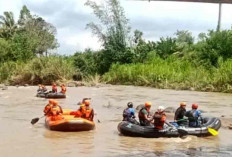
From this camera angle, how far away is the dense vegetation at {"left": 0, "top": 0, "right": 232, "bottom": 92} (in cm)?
3183

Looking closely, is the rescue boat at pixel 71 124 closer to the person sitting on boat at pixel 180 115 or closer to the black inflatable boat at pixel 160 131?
the black inflatable boat at pixel 160 131

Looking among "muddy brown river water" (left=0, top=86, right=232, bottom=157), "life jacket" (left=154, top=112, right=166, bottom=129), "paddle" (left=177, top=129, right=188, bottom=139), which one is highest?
"life jacket" (left=154, top=112, right=166, bottom=129)

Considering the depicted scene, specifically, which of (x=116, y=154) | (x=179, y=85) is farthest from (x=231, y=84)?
(x=116, y=154)

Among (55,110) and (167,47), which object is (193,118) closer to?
(55,110)

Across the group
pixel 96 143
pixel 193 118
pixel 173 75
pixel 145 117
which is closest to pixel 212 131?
pixel 193 118

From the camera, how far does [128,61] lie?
136 feet

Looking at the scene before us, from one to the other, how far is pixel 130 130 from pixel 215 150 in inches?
94.7

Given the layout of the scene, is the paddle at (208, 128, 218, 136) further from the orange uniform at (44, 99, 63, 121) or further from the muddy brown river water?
the orange uniform at (44, 99, 63, 121)

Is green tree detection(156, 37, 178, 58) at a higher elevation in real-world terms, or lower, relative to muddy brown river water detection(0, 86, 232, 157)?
higher

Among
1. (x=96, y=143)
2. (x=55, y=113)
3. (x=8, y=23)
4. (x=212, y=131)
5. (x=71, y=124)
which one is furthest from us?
(x=8, y=23)

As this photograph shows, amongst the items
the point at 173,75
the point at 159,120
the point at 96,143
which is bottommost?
the point at 96,143

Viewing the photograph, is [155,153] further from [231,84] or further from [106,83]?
[106,83]

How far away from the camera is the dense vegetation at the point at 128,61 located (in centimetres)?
3183

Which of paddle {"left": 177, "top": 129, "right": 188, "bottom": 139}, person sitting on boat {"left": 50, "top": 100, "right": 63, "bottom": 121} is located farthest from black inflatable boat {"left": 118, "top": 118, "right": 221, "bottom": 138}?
person sitting on boat {"left": 50, "top": 100, "right": 63, "bottom": 121}
